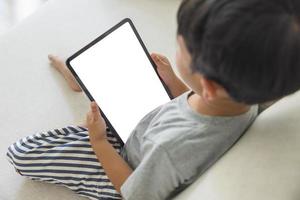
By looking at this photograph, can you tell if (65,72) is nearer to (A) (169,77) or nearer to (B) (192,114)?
(A) (169,77)

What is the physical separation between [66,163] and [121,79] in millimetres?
222

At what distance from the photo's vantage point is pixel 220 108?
2.27 ft

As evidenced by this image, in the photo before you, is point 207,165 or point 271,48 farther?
point 207,165

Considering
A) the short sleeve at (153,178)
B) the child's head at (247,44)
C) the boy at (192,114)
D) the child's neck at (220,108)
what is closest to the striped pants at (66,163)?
the boy at (192,114)

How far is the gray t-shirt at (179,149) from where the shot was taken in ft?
2.27

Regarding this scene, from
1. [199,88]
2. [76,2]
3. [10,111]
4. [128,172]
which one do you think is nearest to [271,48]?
[199,88]

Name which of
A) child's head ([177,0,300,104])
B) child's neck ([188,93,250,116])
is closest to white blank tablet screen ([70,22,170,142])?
child's neck ([188,93,250,116])

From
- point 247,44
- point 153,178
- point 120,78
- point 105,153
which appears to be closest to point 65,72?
point 120,78

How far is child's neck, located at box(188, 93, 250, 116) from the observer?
0.68 meters

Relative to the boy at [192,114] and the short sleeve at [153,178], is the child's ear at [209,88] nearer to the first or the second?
the boy at [192,114]

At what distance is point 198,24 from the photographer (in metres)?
0.57

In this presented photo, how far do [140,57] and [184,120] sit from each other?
320 millimetres

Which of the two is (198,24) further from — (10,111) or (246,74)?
(10,111)

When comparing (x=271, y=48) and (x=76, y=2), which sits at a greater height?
(x=76, y=2)
